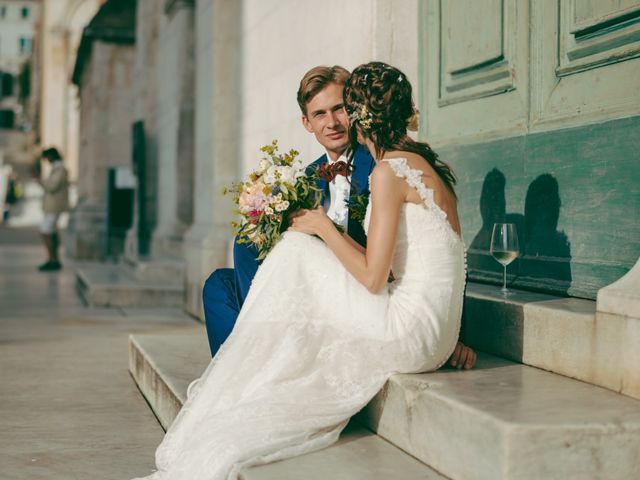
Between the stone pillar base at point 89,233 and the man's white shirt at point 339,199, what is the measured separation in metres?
15.0

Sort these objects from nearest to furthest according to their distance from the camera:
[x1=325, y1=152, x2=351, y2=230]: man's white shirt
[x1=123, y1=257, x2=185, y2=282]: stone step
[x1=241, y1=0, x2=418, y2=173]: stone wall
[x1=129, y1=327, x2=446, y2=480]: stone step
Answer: [x1=129, y1=327, x2=446, y2=480]: stone step → [x1=325, y1=152, x2=351, y2=230]: man's white shirt → [x1=241, y1=0, x2=418, y2=173]: stone wall → [x1=123, y1=257, x2=185, y2=282]: stone step

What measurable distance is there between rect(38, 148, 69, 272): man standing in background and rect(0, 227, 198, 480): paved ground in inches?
219

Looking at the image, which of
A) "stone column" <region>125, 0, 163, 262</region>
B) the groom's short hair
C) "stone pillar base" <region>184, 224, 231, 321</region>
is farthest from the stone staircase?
"stone column" <region>125, 0, 163, 262</region>

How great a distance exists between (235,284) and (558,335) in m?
1.63

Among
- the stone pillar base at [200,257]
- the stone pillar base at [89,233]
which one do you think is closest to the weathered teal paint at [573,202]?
the stone pillar base at [200,257]

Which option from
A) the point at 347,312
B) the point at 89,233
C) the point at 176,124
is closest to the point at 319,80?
the point at 347,312

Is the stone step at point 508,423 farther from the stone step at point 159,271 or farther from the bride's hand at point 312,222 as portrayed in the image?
the stone step at point 159,271

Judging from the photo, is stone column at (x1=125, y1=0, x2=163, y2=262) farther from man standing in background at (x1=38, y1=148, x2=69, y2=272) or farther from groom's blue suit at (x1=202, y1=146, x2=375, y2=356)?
groom's blue suit at (x1=202, y1=146, x2=375, y2=356)

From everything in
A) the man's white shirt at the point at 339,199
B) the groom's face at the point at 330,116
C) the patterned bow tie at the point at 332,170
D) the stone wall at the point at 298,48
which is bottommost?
the man's white shirt at the point at 339,199

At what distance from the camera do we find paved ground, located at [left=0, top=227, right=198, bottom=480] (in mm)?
4414

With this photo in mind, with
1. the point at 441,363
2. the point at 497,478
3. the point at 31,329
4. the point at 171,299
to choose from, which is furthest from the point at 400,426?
the point at 171,299

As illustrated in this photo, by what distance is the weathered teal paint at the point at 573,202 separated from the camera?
419 centimetres

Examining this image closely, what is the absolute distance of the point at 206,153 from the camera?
32.8 feet

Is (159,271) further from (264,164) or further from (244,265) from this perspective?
(264,164)
